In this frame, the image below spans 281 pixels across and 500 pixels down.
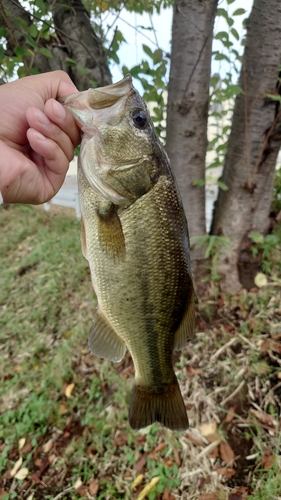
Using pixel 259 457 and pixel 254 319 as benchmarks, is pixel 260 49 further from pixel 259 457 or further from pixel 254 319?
pixel 259 457

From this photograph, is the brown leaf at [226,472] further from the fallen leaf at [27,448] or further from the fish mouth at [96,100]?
the fish mouth at [96,100]

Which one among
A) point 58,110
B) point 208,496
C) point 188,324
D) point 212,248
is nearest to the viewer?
point 58,110

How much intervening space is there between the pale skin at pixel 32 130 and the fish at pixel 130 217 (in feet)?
0.26

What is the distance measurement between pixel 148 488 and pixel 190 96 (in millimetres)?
3057

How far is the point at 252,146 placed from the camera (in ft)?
9.62

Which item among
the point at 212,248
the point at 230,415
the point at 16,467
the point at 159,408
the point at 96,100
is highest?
the point at 96,100

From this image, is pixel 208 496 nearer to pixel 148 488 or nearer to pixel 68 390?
pixel 148 488

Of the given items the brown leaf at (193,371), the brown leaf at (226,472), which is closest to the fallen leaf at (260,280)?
the brown leaf at (193,371)

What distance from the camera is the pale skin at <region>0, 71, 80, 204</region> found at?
1.31 metres

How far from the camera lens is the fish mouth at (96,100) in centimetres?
129

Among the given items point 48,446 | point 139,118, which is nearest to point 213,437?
point 48,446

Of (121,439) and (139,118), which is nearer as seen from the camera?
(139,118)

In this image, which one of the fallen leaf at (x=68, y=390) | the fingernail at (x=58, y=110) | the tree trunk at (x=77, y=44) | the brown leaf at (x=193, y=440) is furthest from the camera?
the fallen leaf at (x=68, y=390)

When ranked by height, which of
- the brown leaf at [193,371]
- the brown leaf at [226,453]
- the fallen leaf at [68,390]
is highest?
the brown leaf at [193,371]
